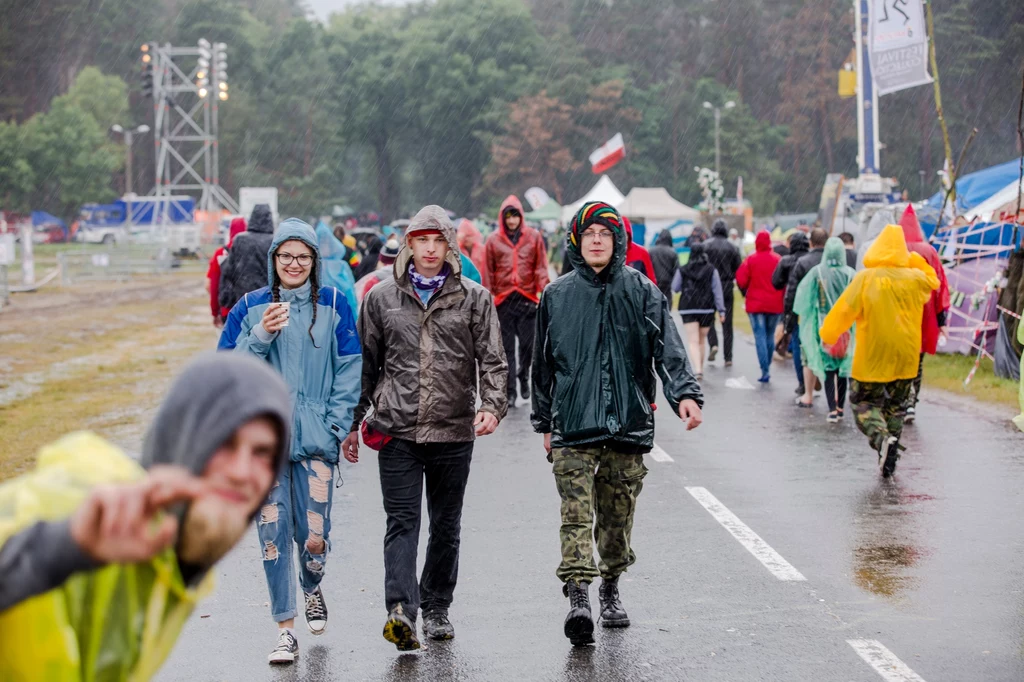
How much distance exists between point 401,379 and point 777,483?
447 centimetres

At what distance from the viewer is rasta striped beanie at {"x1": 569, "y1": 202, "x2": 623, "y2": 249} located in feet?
19.1

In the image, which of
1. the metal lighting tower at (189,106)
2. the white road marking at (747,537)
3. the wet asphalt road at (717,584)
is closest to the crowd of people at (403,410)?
the wet asphalt road at (717,584)

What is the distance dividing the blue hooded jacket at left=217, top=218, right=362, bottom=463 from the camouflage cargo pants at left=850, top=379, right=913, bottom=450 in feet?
16.2

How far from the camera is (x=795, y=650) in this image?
5484 mm

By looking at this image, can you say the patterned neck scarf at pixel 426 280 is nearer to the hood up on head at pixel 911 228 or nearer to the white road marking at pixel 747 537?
the white road marking at pixel 747 537

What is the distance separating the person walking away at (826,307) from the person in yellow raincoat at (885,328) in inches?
113

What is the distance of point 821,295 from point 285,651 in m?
8.26

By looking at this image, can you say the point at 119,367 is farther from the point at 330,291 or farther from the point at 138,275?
the point at 138,275

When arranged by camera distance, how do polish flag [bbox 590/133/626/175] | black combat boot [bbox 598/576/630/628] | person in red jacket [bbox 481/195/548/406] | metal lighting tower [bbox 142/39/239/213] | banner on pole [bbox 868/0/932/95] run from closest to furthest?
black combat boot [bbox 598/576/630/628] < person in red jacket [bbox 481/195/548/406] < banner on pole [bbox 868/0/932/95] < metal lighting tower [bbox 142/39/239/213] < polish flag [bbox 590/133/626/175]

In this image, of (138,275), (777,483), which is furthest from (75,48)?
(777,483)

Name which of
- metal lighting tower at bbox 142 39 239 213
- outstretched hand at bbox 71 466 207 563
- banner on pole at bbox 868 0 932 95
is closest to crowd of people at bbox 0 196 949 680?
outstretched hand at bbox 71 466 207 563

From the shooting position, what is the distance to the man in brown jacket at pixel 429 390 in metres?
5.65

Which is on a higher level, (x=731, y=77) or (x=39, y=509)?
(x=731, y=77)

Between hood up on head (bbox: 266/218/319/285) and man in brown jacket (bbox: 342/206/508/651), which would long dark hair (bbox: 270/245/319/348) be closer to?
hood up on head (bbox: 266/218/319/285)
